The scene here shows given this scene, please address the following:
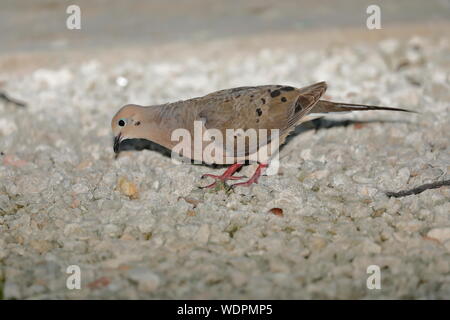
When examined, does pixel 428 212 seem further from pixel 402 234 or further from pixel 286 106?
pixel 286 106

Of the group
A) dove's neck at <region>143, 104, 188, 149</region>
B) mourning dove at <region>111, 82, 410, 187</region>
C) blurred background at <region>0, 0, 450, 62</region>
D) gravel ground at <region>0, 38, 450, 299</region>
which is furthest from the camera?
blurred background at <region>0, 0, 450, 62</region>

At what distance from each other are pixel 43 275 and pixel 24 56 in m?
4.02

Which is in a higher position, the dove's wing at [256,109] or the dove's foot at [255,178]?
the dove's wing at [256,109]

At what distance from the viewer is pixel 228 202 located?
12.7ft

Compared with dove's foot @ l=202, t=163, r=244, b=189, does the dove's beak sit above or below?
above

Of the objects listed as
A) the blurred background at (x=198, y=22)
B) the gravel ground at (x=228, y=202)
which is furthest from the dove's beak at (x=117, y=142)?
the blurred background at (x=198, y=22)

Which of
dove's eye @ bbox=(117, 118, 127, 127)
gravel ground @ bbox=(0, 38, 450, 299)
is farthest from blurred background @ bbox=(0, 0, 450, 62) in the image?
dove's eye @ bbox=(117, 118, 127, 127)

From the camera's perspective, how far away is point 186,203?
3.81m

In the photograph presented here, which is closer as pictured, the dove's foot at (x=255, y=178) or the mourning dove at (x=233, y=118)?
the dove's foot at (x=255, y=178)

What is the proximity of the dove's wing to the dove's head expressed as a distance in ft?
1.49

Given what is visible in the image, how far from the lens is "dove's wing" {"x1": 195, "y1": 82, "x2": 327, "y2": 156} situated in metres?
4.23

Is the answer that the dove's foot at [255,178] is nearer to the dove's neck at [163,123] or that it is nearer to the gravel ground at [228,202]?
the gravel ground at [228,202]

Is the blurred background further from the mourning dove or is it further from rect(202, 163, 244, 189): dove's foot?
rect(202, 163, 244, 189): dove's foot

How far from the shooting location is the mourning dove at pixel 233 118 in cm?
421
